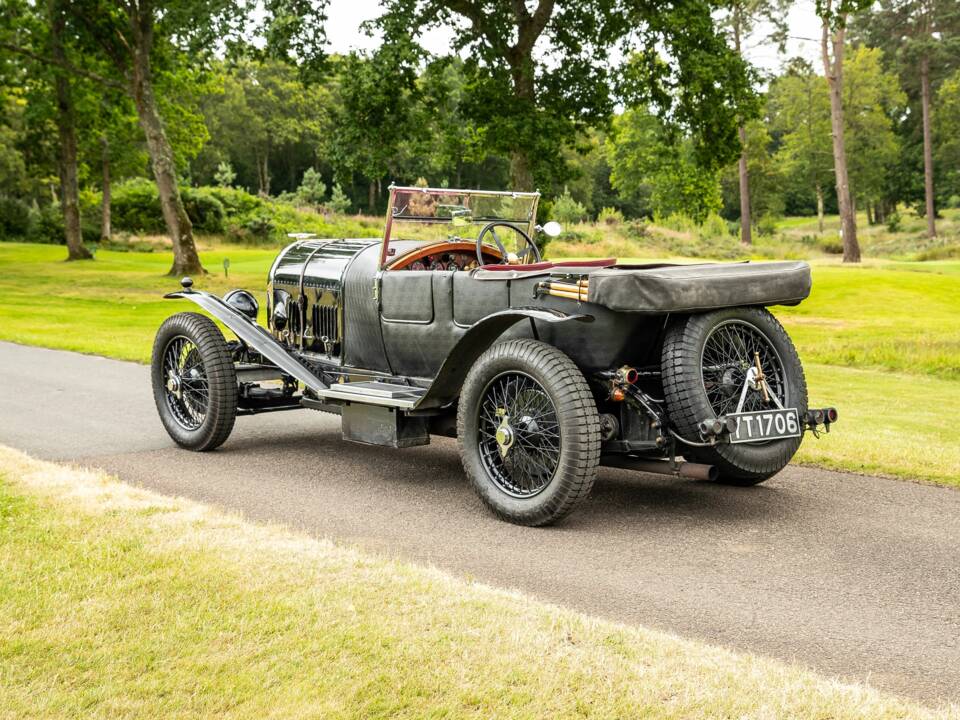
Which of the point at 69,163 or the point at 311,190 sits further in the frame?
the point at 311,190

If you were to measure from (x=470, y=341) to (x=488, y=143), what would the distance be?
17.5m

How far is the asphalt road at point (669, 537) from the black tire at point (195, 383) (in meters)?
0.19

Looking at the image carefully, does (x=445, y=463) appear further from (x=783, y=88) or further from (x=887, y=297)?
(x=783, y=88)

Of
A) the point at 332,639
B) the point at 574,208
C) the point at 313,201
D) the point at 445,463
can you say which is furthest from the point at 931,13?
the point at 332,639

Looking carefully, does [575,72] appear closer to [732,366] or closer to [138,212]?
[732,366]

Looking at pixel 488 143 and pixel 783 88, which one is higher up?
pixel 783 88

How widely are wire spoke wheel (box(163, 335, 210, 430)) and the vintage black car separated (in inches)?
13.1

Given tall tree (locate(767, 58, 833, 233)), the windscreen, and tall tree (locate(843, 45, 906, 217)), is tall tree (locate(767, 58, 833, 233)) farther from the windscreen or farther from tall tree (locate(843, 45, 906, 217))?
the windscreen

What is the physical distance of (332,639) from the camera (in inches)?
150

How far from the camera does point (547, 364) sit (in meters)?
5.47

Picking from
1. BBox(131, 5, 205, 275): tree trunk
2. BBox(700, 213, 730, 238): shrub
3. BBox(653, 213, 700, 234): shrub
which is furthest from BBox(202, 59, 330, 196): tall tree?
BBox(131, 5, 205, 275): tree trunk

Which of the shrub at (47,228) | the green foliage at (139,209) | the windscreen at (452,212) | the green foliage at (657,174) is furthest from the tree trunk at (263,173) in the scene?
the windscreen at (452,212)

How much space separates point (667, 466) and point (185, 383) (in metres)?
4.01

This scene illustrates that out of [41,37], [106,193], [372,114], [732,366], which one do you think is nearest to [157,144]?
[41,37]
